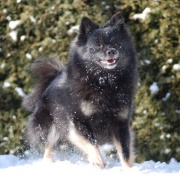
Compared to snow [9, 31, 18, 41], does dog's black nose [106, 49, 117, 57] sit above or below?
above

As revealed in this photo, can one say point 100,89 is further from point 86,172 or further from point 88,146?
point 86,172

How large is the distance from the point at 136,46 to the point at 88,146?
2.05m

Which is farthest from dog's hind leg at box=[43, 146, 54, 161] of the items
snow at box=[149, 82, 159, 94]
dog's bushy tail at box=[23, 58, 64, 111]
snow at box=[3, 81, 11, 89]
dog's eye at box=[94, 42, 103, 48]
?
dog's eye at box=[94, 42, 103, 48]

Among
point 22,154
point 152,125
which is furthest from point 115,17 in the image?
point 22,154

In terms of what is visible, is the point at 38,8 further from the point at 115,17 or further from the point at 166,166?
the point at 166,166

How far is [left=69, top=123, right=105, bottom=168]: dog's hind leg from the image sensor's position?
629cm

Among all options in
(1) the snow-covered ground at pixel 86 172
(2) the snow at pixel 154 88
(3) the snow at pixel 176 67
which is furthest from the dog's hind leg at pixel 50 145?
(3) the snow at pixel 176 67

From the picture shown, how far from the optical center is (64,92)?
261 inches

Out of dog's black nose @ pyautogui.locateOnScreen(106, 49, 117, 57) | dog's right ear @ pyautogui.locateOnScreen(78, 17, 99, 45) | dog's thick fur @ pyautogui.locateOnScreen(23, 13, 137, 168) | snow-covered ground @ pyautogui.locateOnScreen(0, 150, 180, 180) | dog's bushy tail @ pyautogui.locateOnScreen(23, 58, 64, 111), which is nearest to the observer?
snow-covered ground @ pyautogui.locateOnScreen(0, 150, 180, 180)

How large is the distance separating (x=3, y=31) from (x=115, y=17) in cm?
235

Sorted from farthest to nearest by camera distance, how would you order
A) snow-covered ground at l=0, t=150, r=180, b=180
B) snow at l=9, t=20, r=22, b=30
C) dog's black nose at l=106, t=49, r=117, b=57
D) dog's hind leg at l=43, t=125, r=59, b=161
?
snow at l=9, t=20, r=22, b=30 → dog's hind leg at l=43, t=125, r=59, b=161 → dog's black nose at l=106, t=49, r=117, b=57 → snow-covered ground at l=0, t=150, r=180, b=180

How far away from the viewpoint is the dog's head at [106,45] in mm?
6199

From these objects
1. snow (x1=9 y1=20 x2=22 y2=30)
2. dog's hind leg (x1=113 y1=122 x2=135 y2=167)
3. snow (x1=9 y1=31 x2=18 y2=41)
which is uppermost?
snow (x1=9 y1=20 x2=22 y2=30)

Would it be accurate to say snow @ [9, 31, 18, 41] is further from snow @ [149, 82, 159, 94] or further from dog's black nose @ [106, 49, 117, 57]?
dog's black nose @ [106, 49, 117, 57]
